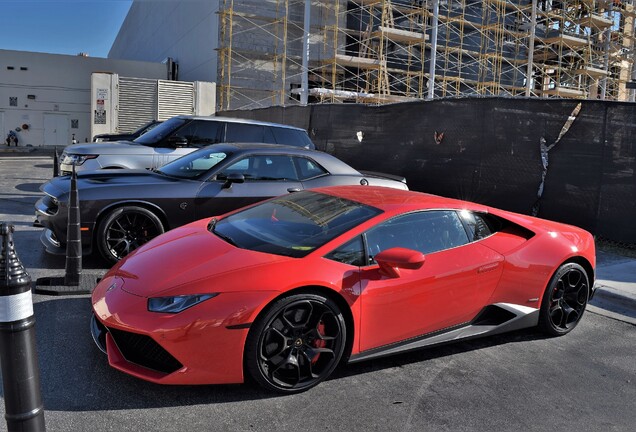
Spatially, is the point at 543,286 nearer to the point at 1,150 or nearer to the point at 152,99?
the point at 152,99

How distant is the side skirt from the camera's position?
3770mm

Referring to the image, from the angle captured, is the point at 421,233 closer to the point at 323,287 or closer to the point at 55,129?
the point at 323,287

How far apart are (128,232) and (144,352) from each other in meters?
3.01

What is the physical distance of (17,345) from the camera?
7.23 ft

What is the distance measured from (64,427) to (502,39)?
3447cm

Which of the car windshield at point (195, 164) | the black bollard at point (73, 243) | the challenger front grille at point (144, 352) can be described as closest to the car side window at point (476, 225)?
the challenger front grille at point (144, 352)

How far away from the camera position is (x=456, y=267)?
402 centimetres

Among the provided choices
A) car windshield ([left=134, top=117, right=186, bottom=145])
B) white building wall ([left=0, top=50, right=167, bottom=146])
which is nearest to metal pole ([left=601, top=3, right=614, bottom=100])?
white building wall ([left=0, top=50, right=167, bottom=146])

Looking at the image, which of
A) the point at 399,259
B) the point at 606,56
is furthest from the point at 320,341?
the point at 606,56

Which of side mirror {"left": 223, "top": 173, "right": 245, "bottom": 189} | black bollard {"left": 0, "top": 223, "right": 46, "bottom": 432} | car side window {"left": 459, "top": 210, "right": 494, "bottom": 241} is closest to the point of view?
black bollard {"left": 0, "top": 223, "right": 46, "bottom": 432}

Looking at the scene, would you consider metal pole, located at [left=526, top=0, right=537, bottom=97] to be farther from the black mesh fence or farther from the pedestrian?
the pedestrian

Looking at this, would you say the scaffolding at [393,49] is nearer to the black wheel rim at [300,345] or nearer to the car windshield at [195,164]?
the car windshield at [195,164]

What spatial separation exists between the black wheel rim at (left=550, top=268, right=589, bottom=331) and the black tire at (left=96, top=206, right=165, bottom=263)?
4096 mm

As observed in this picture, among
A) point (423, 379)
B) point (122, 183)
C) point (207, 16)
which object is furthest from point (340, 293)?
Answer: point (207, 16)
